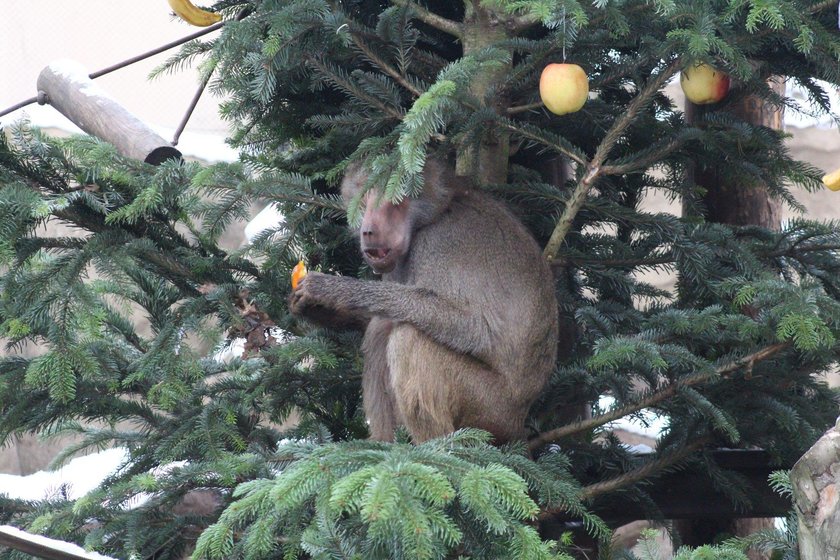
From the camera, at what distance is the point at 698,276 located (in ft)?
17.5

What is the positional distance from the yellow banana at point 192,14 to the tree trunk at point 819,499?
14.0 ft

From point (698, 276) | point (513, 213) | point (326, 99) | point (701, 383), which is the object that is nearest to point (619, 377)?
point (701, 383)

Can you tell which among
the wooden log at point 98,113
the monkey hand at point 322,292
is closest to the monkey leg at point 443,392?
the monkey hand at point 322,292

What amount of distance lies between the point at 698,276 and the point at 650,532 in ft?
7.02

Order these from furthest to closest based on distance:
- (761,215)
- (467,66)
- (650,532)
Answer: (761,215) → (467,66) → (650,532)

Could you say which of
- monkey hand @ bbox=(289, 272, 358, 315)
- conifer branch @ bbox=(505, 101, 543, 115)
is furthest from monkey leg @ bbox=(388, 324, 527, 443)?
conifer branch @ bbox=(505, 101, 543, 115)

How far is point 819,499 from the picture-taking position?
3299mm

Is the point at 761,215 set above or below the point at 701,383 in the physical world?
above

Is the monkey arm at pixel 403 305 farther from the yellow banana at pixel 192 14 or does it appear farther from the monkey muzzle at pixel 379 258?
the yellow banana at pixel 192 14

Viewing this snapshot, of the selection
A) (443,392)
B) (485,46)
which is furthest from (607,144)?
(443,392)

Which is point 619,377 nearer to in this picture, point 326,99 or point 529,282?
point 529,282

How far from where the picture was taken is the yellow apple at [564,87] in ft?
15.4

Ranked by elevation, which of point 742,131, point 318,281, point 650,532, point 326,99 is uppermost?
point 326,99

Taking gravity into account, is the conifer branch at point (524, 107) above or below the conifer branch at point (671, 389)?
above
